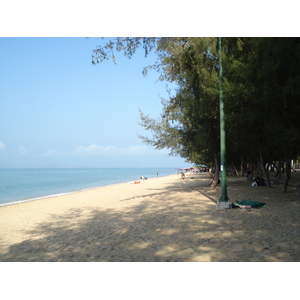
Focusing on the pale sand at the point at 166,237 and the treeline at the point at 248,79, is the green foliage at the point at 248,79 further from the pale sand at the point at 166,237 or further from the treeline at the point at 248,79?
the pale sand at the point at 166,237

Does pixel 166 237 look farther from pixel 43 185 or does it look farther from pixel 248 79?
pixel 43 185

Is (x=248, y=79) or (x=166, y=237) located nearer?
(x=166, y=237)

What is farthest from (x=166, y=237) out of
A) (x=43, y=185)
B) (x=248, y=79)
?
(x=43, y=185)

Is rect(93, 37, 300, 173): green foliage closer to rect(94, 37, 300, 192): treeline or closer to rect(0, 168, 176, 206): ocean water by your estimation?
rect(94, 37, 300, 192): treeline

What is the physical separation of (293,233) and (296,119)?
377cm

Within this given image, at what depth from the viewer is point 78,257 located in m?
5.32

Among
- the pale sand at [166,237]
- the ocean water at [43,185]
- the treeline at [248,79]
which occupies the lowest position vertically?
the ocean water at [43,185]

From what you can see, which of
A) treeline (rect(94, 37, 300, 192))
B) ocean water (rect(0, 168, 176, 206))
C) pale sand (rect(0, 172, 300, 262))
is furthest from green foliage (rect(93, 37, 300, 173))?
ocean water (rect(0, 168, 176, 206))

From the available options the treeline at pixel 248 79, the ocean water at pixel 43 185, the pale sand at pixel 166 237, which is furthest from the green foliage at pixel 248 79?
the ocean water at pixel 43 185

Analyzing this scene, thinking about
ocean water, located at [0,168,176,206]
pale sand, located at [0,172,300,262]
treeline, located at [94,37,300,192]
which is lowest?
ocean water, located at [0,168,176,206]

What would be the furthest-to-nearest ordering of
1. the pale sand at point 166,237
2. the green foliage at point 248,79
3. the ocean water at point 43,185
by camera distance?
the ocean water at point 43,185, the green foliage at point 248,79, the pale sand at point 166,237

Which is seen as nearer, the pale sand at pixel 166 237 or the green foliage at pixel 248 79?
the pale sand at pixel 166 237

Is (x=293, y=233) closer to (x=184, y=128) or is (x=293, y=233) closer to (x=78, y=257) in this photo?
(x=78, y=257)
